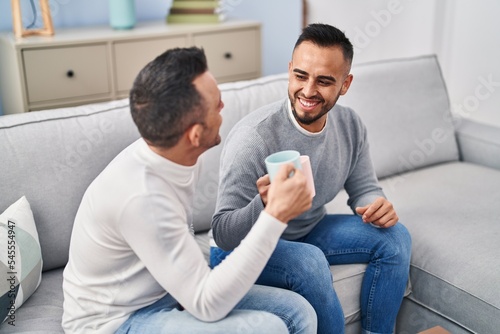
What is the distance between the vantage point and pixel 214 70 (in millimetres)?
3201

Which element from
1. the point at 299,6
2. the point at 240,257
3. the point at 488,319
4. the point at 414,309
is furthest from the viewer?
the point at 299,6

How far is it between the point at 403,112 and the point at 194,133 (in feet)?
4.45

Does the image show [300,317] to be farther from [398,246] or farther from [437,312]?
[437,312]

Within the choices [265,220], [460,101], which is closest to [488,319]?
[265,220]

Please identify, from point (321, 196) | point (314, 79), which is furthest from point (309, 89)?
point (321, 196)

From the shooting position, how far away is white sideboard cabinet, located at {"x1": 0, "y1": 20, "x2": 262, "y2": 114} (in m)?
2.71

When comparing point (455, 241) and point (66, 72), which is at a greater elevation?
point (66, 72)

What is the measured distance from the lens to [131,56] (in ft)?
9.64

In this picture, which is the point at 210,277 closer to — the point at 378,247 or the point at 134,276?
the point at 134,276

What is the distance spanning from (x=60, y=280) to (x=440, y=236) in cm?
113

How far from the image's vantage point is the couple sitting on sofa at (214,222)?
4.04 feet

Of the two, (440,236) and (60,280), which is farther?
(440,236)

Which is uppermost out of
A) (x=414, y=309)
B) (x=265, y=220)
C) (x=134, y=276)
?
(x=265, y=220)

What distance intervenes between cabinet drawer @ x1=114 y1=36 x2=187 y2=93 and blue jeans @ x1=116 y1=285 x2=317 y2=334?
1.71 metres
